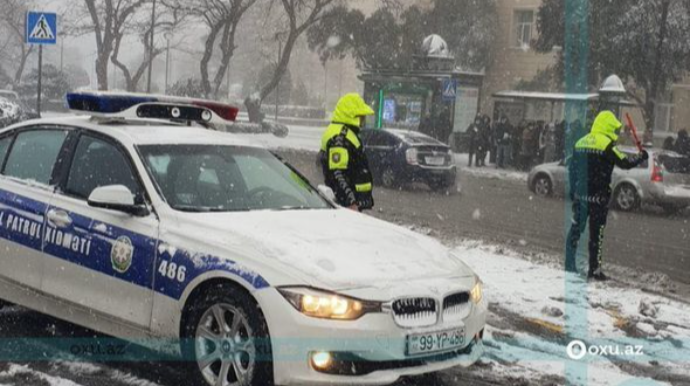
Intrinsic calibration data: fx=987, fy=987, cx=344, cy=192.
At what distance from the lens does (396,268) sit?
17.6ft

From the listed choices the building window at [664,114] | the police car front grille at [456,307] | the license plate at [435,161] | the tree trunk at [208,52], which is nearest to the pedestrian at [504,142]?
the license plate at [435,161]

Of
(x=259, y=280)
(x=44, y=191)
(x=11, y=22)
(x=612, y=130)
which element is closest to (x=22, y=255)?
(x=44, y=191)

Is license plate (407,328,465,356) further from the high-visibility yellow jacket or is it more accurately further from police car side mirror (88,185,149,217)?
the high-visibility yellow jacket

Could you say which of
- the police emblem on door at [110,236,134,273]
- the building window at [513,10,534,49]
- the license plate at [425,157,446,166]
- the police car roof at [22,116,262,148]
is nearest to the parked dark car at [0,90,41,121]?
the license plate at [425,157,446,166]

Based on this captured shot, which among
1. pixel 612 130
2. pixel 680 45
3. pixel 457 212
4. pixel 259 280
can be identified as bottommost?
pixel 457 212

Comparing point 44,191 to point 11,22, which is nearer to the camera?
point 44,191

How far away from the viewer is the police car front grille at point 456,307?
536 cm

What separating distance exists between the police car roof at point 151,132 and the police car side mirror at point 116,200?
604 mm

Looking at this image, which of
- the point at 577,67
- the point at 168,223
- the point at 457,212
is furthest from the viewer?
the point at 577,67

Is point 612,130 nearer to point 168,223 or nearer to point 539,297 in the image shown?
point 539,297

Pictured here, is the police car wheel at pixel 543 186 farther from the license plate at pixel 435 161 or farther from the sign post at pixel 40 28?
the sign post at pixel 40 28

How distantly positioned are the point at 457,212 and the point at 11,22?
49.9 meters

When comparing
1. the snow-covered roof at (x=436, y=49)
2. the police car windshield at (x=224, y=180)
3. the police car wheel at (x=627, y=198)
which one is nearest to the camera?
the police car windshield at (x=224, y=180)

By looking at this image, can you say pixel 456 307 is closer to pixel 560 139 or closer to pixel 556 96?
pixel 560 139
